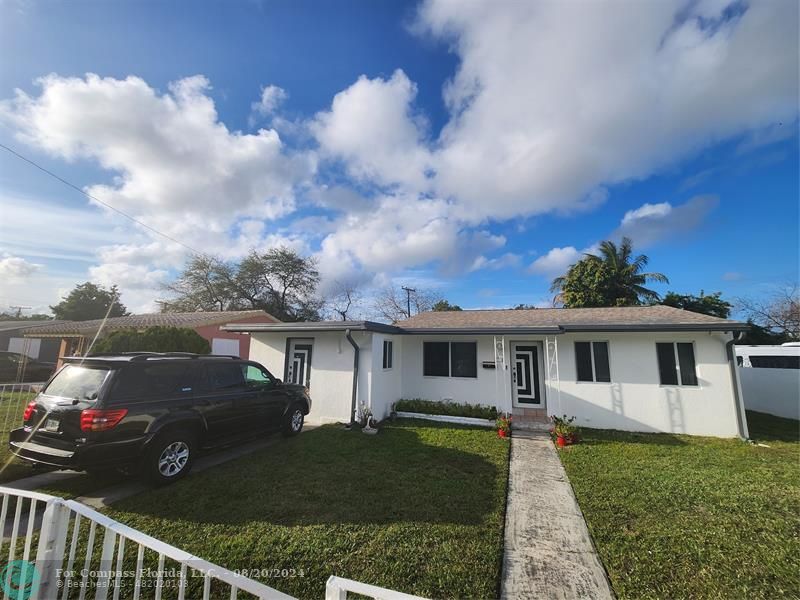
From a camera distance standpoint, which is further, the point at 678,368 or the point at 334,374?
the point at 334,374

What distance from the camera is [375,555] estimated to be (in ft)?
10.6

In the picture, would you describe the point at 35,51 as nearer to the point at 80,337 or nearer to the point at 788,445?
the point at 80,337

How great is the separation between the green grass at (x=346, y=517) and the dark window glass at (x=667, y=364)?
5691mm

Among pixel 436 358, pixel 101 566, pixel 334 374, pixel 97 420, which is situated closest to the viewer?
pixel 101 566

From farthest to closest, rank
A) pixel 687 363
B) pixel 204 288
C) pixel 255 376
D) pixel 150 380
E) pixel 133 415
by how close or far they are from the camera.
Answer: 1. pixel 204 288
2. pixel 687 363
3. pixel 255 376
4. pixel 150 380
5. pixel 133 415

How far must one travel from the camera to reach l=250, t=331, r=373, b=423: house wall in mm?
8922

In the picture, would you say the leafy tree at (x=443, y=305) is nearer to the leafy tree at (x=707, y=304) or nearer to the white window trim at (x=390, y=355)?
the leafy tree at (x=707, y=304)

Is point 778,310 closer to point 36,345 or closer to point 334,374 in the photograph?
point 334,374

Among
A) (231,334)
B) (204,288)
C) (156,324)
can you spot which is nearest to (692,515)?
(231,334)

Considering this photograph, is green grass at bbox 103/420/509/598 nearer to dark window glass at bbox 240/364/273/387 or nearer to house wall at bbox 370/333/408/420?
dark window glass at bbox 240/364/273/387

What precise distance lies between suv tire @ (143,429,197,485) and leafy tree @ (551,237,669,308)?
2256 cm

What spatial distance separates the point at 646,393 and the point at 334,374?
8371mm

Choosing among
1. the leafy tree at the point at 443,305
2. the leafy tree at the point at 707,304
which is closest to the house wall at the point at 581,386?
the leafy tree at the point at 707,304

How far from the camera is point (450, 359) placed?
34.1ft
